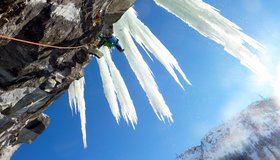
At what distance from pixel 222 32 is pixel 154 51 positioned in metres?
1.50

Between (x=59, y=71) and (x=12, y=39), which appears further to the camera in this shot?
(x=59, y=71)

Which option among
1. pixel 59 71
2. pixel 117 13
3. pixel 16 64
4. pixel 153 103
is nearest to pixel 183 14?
pixel 117 13

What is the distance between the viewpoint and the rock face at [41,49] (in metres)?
3.96

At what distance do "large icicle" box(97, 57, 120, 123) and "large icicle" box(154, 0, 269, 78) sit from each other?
2.38 meters

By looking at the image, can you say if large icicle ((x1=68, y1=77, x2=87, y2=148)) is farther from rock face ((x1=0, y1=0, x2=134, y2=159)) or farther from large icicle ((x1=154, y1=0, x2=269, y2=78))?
large icicle ((x1=154, y1=0, x2=269, y2=78))

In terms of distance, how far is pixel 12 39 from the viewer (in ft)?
13.1

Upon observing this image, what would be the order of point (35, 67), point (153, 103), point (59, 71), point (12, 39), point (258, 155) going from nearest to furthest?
point (12, 39) → point (35, 67) → point (59, 71) → point (153, 103) → point (258, 155)

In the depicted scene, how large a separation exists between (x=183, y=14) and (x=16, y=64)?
9.24ft

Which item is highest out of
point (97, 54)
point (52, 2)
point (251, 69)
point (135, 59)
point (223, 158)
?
point (52, 2)

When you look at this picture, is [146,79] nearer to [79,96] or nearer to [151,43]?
[151,43]

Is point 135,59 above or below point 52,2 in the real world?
below

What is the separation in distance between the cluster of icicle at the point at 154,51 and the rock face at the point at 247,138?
107 metres

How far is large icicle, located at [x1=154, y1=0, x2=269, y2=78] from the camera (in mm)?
5027

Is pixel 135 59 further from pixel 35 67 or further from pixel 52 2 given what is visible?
pixel 52 2
